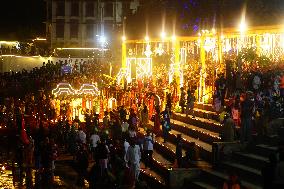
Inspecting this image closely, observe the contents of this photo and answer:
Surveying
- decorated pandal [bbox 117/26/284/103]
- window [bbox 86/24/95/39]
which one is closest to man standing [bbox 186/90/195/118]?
decorated pandal [bbox 117/26/284/103]

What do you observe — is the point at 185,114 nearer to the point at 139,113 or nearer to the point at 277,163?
the point at 139,113

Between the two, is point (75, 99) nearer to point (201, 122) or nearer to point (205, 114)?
point (205, 114)

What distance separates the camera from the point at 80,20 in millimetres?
73812

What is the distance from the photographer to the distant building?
72875 millimetres

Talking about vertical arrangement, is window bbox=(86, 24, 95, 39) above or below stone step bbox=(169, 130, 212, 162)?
above

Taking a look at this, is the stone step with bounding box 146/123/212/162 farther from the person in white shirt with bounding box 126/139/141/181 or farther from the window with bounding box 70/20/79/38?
the window with bounding box 70/20/79/38

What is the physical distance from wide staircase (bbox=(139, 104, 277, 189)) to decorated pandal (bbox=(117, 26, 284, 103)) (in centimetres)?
181

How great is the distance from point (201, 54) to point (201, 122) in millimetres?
5603

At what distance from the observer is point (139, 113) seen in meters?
27.9

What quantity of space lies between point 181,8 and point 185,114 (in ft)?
19.3

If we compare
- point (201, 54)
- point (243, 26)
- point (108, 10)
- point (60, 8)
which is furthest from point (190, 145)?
point (60, 8)

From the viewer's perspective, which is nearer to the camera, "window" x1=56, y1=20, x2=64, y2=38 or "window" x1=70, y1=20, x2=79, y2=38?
"window" x1=56, y1=20, x2=64, y2=38

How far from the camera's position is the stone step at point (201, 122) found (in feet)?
72.5

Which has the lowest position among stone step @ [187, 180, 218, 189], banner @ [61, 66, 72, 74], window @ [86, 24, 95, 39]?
stone step @ [187, 180, 218, 189]
